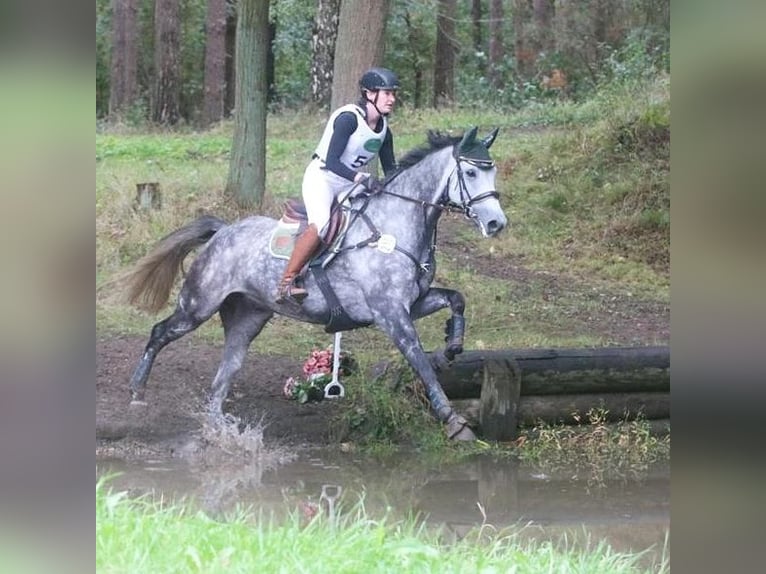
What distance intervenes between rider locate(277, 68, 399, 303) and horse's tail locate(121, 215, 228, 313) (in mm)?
855

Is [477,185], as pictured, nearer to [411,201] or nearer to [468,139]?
[468,139]

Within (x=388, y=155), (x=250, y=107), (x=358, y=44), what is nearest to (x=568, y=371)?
(x=388, y=155)

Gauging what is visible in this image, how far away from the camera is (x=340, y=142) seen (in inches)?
239

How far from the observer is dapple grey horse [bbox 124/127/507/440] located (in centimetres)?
622

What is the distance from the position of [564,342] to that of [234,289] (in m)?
3.67

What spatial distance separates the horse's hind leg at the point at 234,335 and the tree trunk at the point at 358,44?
81.8 inches

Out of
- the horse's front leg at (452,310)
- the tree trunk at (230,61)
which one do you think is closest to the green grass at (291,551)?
the horse's front leg at (452,310)

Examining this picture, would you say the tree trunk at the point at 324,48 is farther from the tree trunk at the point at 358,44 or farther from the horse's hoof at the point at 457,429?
the horse's hoof at the point at 457,429

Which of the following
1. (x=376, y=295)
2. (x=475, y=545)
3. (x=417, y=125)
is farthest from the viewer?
(x=417, y=125)

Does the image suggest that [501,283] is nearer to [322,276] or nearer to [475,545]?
[322,276]
